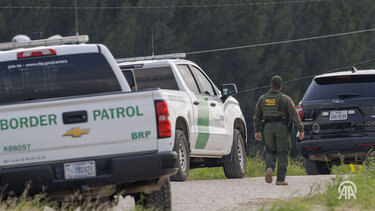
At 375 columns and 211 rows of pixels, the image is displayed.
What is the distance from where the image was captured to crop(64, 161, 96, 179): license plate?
9.34 meters

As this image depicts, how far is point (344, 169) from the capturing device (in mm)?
15500

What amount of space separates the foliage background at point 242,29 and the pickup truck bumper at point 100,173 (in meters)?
31.6

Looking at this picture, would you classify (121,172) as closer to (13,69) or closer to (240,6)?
(13,69)

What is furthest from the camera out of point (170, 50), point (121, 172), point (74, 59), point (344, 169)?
point (170, 50)

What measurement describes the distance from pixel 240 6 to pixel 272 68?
3312 mm

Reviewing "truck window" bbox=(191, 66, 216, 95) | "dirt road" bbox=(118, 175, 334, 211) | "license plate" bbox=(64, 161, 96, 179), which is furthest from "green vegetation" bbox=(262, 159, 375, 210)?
"truck window" bbox=(191, 66, 216, 95)

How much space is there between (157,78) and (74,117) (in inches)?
208

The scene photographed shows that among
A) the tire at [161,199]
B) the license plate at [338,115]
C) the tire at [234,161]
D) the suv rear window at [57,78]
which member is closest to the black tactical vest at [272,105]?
the license plate at [338,115]

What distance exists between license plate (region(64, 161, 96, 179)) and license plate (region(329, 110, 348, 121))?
7518 millimetres

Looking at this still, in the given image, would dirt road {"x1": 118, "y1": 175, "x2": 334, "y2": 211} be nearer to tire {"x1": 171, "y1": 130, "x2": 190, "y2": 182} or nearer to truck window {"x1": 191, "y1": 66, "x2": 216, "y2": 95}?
tire {"x1": 171, "y1": 130, "x2": 190, "y2": 182}

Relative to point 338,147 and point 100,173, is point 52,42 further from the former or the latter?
point 338,147

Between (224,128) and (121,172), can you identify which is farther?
(224,128)

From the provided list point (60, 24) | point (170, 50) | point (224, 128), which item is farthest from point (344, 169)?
point (60, 24)

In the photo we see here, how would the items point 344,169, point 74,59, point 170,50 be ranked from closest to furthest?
point 74,59 < point 344,169 < point 170,50
